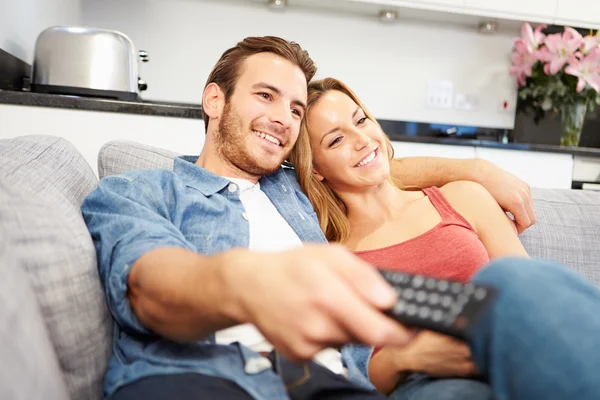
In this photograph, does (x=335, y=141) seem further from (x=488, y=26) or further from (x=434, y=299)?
(x=488, y=26)

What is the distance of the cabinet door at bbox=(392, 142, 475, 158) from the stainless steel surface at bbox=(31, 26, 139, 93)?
110 centimetres

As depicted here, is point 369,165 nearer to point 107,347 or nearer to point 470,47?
point 107,347

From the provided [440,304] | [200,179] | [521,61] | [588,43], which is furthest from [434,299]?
[521,61]

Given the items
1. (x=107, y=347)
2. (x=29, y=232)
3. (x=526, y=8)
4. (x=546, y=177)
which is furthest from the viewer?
(x=526, y=8)

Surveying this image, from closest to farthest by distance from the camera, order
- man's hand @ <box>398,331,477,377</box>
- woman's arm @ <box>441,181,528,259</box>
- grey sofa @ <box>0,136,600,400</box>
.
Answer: grey sofa @ <box>0,136,600,400</box> → man's hand @ <box>398,331,477,377</box> → woman's arm @ <box>441,181,528,259</box>

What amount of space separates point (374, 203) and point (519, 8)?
6.36ft

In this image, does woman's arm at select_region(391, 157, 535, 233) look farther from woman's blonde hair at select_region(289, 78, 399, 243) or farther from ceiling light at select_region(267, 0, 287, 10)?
ceiling light at select_region(267, 0, 287, 10)

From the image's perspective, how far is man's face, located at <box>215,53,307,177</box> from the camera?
50.2 inches

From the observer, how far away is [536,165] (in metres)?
2.47

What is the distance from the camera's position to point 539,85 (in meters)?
3.00

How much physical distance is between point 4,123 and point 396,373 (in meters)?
1.51

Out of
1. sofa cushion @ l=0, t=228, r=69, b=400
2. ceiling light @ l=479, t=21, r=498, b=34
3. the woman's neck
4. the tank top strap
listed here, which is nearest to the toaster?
the woman's neck

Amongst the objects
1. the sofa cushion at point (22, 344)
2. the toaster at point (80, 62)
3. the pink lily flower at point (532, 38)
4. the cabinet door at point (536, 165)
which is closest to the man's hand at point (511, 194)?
the sofa cushion at point (22, 344)

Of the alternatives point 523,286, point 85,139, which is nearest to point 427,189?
point 523,286
